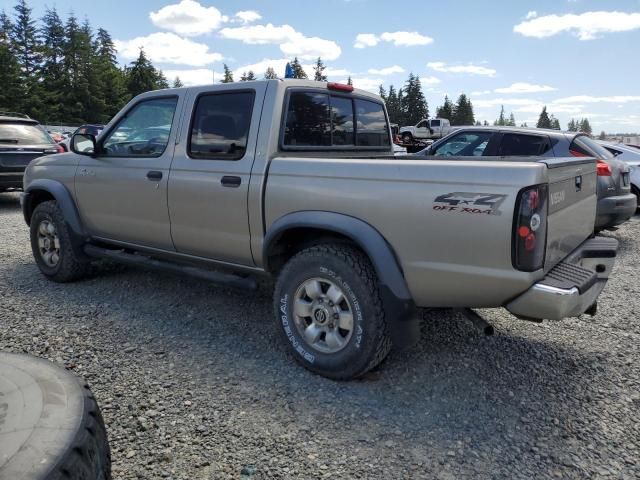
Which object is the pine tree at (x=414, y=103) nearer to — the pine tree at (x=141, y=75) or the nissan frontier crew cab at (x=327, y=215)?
the pine tree at (x=141, y=75)

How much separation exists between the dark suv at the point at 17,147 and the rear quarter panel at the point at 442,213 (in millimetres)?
9008

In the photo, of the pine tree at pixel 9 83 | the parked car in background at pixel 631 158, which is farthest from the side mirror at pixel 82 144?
the pine tree at pixel 9 83

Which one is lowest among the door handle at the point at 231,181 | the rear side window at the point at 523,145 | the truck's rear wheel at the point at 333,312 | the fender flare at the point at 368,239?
the truck's rear wheel at the point at 333,312

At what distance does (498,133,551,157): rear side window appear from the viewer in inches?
276

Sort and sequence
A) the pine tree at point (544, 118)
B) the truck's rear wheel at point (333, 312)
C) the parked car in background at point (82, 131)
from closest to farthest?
the truck's rear wheel at point (333, 312) < the parked car in background at point (82, 131) < the pine tree at point (544, 118)

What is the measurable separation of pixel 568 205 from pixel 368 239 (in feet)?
4.20

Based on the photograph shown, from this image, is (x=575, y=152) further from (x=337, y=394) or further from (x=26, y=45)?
(x=26, y=45)

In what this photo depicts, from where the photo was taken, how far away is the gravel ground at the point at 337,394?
96.7 inches

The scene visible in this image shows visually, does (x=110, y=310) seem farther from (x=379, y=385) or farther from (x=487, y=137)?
(x=487, y=137)

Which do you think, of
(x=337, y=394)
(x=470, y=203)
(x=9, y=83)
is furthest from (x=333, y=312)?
(x=9, y=83)

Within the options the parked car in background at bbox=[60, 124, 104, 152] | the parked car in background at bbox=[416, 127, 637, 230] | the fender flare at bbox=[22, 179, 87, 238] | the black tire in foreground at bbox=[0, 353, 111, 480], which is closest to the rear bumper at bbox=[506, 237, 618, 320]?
the black tire in foreground at bbox=[0, 353, 111, 480]

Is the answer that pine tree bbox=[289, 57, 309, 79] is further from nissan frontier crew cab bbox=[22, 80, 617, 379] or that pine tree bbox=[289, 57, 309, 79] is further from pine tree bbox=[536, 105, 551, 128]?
pine tree bbox=[536, 105, 551, 128]

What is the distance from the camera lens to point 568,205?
122 inches

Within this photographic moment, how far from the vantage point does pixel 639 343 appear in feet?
12.5
